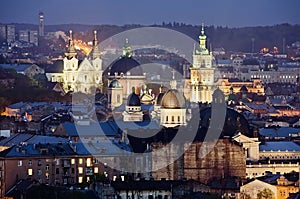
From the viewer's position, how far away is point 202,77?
7619 centimetres

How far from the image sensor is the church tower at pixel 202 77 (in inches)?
2909

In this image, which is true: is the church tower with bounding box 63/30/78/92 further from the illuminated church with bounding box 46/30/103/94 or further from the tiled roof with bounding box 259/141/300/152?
the tiled roof with bounding box 259/141/300/152

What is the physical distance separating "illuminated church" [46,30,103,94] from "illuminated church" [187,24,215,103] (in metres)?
6.36

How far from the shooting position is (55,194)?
3366 cm

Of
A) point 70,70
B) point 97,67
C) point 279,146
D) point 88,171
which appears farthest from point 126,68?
point 88,171

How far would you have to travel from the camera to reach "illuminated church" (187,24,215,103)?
243ft

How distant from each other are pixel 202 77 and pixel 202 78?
80mm

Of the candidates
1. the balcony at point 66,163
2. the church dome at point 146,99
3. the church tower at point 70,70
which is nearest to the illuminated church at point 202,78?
the church dome at point 146,99

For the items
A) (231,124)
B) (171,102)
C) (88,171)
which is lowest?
(88,171)

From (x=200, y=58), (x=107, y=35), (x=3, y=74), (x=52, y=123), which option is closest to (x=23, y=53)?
(x=107, y=35)

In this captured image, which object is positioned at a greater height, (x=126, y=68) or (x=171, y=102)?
(x=126, y=68)

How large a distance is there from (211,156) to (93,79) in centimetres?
4171

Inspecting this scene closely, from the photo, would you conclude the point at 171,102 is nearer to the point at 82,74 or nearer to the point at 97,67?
the point at 82,74

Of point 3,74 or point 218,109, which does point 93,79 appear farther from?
point 218,109
